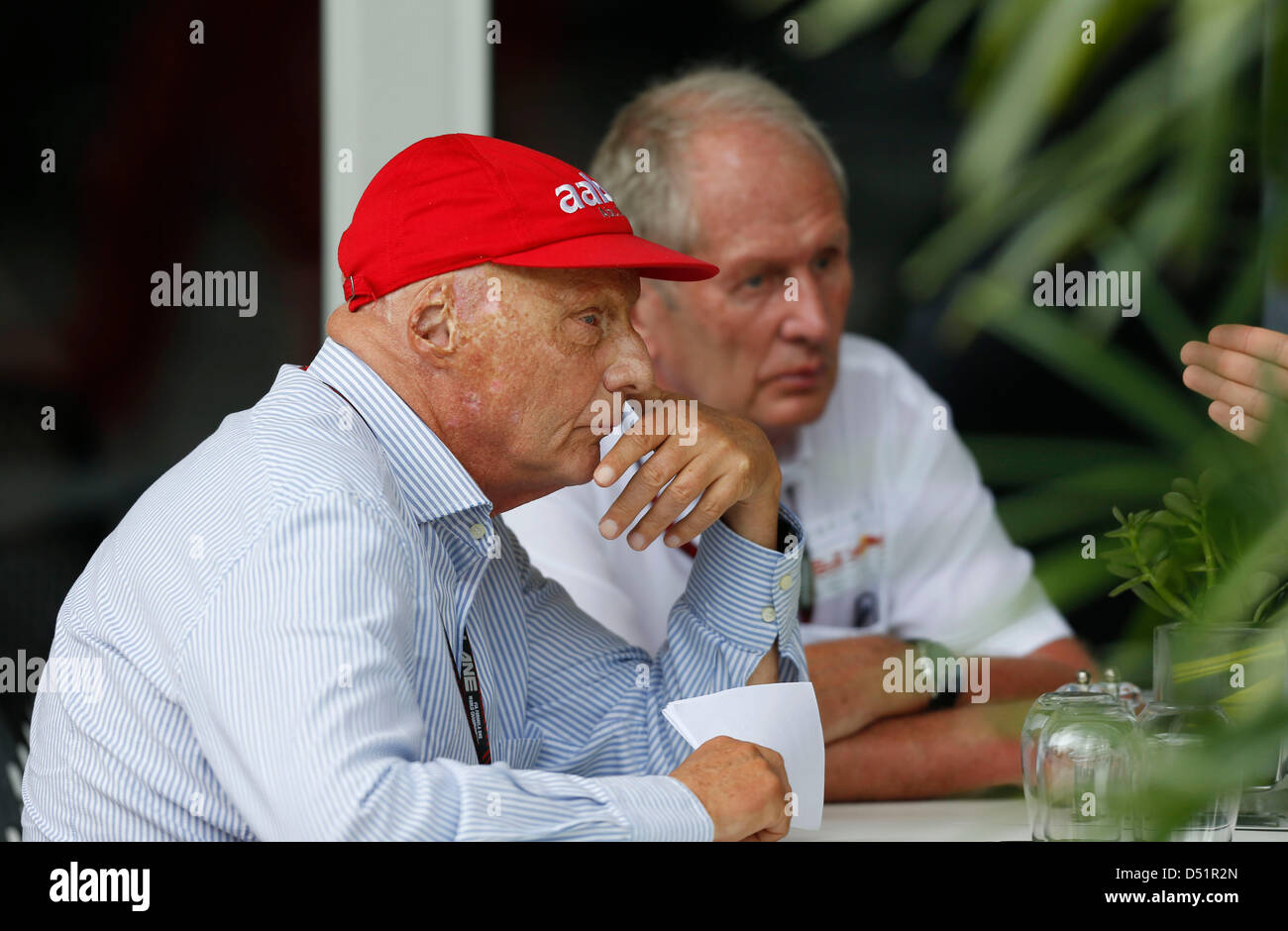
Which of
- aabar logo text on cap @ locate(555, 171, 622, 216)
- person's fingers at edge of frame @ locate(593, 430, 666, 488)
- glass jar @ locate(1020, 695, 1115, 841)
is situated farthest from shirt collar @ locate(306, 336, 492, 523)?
glass jar @ locate(1020, 695, 1115, 841)

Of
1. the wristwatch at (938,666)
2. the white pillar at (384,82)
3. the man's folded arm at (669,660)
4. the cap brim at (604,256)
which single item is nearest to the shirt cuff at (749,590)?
the man's folded arm at (669,660)

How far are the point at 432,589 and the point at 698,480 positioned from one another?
0.41 metres

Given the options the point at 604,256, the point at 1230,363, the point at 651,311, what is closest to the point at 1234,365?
the point at 1230,363

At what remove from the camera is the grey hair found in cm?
245

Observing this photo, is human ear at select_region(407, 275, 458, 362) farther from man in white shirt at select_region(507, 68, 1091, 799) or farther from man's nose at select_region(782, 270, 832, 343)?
man's nose at select_region(782, 270, 832, 343)

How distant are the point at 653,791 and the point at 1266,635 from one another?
2.13ft

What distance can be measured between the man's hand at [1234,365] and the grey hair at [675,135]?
1060mm

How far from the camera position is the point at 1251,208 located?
2.72 meters

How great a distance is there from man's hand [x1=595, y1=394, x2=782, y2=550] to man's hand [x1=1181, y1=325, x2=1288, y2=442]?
0.53m

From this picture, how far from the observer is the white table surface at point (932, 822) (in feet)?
4.90

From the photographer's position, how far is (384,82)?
248 centimetres

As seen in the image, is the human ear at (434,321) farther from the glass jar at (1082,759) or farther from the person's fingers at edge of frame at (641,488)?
the glass jar at (1082,759)
